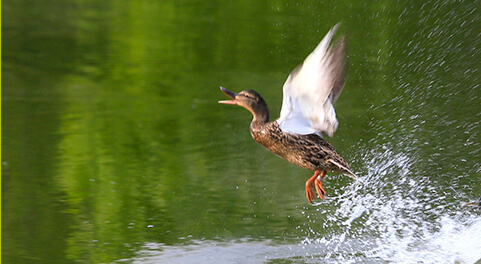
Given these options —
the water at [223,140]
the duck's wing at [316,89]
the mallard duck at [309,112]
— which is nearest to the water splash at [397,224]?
the water at [223,140]

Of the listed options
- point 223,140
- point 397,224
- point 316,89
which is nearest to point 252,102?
point 316,89

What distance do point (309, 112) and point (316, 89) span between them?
0.57 ft

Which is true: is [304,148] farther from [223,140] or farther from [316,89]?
[223,140]

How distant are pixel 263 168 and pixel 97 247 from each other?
5.37ft

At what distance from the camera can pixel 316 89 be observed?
3.17 m

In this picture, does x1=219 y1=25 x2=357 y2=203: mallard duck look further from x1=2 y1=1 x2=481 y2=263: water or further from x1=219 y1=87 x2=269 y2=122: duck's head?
x1=2 y1=1 x2=481 y2=263: water

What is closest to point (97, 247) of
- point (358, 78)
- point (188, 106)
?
point (188, 106)

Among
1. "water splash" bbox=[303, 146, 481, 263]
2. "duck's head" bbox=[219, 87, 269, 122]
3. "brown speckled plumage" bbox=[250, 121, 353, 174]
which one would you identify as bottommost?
"water splash" bbox=[303, 146, 481, 263]

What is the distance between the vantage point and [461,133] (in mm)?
5742

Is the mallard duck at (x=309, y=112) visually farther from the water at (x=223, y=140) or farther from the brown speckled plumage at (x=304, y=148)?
the water at (x=223, y=140)

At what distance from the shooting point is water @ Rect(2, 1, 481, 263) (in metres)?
3.92

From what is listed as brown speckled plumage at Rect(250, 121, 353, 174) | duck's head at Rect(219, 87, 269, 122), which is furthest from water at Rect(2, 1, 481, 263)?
duck's head at Rect(219, 87, 269, 122)

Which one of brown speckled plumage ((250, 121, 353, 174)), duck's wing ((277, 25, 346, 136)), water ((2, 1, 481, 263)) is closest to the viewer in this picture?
duck's wing ((277, 25, 346, 136))

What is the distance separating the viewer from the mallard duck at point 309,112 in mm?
3127
